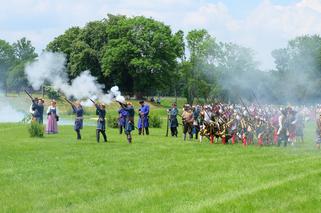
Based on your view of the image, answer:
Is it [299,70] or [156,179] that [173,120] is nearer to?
[299,70]

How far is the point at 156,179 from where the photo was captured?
14211 mm

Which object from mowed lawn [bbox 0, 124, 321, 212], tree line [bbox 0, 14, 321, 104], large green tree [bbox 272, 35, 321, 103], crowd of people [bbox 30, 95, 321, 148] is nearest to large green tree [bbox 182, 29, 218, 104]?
tree line [bbox 0, 14, 321, 104]

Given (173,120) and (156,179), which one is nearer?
(156,179)

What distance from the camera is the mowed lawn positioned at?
11.1 meters

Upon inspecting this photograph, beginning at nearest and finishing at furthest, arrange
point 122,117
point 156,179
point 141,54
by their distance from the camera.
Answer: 1. point 156,179
2. point 122,117
3. point 141,54

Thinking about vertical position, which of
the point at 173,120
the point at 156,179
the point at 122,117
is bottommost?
the point at 156,179

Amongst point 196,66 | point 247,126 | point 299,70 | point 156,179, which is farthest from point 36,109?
point 196,66

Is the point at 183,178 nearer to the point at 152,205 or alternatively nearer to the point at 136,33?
the point at 152,205

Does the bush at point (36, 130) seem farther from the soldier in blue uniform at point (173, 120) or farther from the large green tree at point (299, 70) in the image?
the large green tree at point (299, 70)

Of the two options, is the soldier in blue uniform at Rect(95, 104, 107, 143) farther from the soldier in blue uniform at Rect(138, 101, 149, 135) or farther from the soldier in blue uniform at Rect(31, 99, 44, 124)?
the soldier in blue uniform at Rect(31, 99, 44, 124)

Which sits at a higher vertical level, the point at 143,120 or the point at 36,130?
the point at 143,120

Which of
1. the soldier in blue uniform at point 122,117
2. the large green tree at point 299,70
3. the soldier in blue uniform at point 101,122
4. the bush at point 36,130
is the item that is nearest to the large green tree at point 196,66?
the large green tree at point 299,70

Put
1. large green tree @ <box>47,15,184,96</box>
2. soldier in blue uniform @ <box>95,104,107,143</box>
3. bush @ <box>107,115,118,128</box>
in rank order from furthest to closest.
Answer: large green tree @ <box>47,15,184,96</box>
bush @ <box>107,115,118,128</box>
soldier in blue uniform @ <box>95,104,107,143</box>

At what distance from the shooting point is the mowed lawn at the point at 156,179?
435 inches
